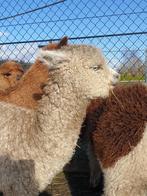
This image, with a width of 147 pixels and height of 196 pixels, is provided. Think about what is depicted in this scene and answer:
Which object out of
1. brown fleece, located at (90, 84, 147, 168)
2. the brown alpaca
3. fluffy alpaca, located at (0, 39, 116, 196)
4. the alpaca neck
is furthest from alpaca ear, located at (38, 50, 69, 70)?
the brown alpaca

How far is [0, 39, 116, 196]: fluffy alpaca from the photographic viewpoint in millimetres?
3869

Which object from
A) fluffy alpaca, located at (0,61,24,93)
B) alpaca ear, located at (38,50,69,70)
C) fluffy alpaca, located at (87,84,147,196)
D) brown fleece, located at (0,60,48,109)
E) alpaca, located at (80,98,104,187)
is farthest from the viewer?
fluffy alpaca, located at (0,61,24,93)

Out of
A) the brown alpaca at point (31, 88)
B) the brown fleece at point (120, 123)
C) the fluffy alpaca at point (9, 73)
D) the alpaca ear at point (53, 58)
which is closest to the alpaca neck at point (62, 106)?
the alpaca ear at point (53, 58)

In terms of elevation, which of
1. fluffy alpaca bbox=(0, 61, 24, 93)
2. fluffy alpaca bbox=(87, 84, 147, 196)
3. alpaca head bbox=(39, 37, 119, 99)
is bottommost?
fluffy alpaca bbox=(87, 84, 147, 196)

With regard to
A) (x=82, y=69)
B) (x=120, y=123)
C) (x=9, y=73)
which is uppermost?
(x=9, y=73)

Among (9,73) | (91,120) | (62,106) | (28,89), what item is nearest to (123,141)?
→ (91,120)

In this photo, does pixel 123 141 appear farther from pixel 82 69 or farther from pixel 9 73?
pixel 9 73

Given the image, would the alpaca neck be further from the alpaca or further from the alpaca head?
the alpaca

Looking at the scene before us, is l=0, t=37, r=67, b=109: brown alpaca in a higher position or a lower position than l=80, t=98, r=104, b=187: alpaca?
higher

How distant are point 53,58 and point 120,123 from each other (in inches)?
34.4

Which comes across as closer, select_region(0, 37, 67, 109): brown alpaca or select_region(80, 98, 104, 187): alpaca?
select_region(80, 98, 104, 187): alpaca

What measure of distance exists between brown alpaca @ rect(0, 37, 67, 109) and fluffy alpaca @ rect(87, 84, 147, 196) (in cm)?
98

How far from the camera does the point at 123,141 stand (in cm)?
418

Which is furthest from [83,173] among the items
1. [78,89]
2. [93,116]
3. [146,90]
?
[78,89]
